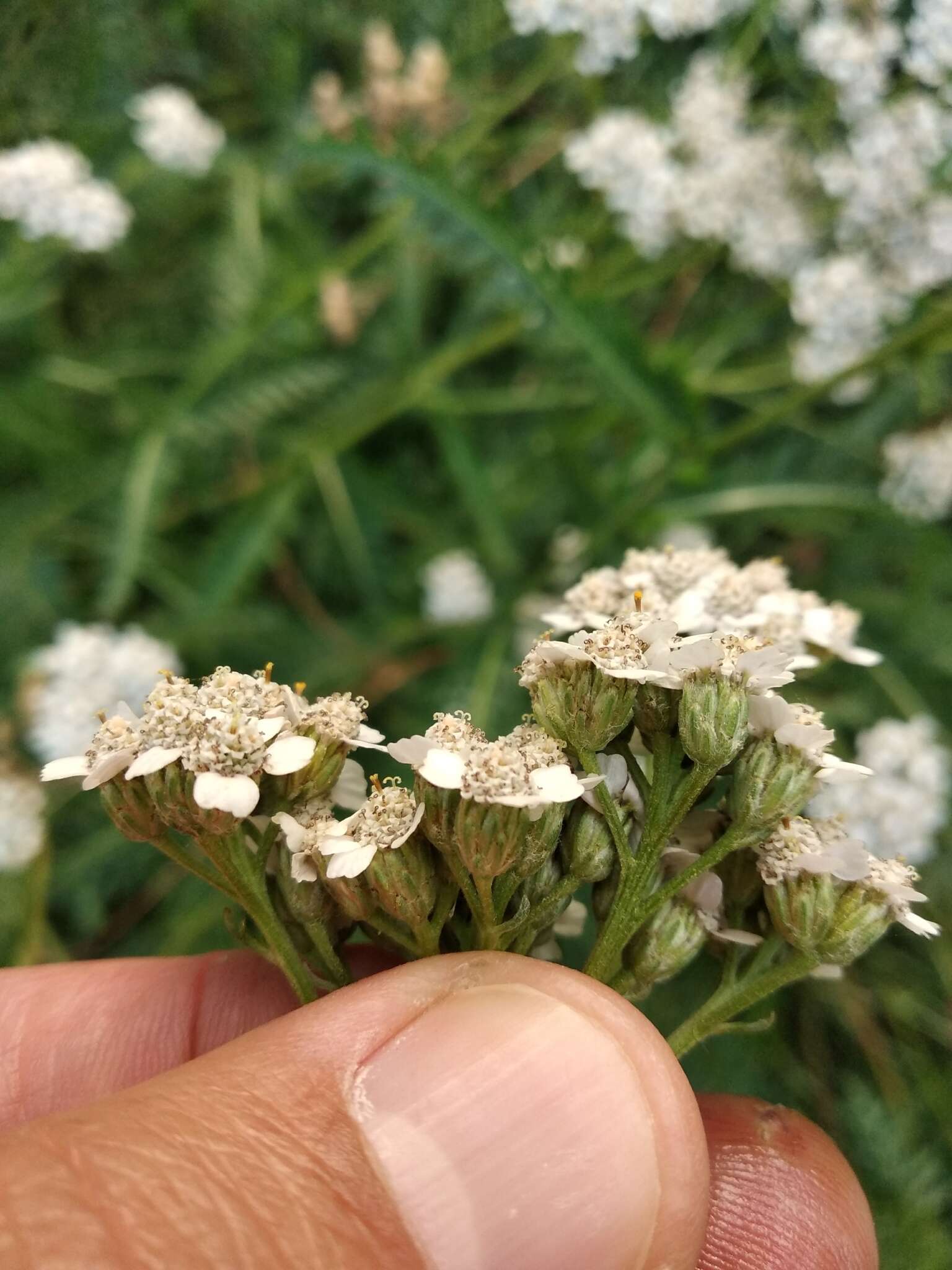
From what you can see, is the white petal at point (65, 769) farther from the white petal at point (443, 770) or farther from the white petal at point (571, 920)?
the white petal at point (571, 920)

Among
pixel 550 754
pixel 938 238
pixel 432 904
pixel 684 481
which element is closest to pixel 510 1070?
pixel 432 904

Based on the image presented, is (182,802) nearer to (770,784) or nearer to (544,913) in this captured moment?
(544,913)

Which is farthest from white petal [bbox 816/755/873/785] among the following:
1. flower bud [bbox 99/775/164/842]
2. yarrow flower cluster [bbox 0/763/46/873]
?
yarrow flower cluster [bbox 0/763/46/873]

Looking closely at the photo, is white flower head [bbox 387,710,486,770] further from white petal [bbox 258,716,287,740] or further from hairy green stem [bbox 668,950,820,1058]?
hairy green stem [bbox 668,950,820,1058]

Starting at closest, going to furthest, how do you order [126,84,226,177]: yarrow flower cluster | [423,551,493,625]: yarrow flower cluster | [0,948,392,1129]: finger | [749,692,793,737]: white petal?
1. [749,692,793,737]: white petal
2. [0,948,392,1129]: finger
3. [126,84,226,177]: yarrow flower cluster
4. [423,551,493,625]: yarrow flower cluster

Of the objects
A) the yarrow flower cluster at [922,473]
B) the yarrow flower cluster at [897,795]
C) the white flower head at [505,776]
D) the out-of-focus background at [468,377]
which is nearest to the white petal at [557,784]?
the white flower head at [505,776]

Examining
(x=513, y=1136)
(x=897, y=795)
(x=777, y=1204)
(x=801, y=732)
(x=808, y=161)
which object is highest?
(x=808, y=161)

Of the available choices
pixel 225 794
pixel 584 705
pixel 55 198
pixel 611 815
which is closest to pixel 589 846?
pixel 611 815
